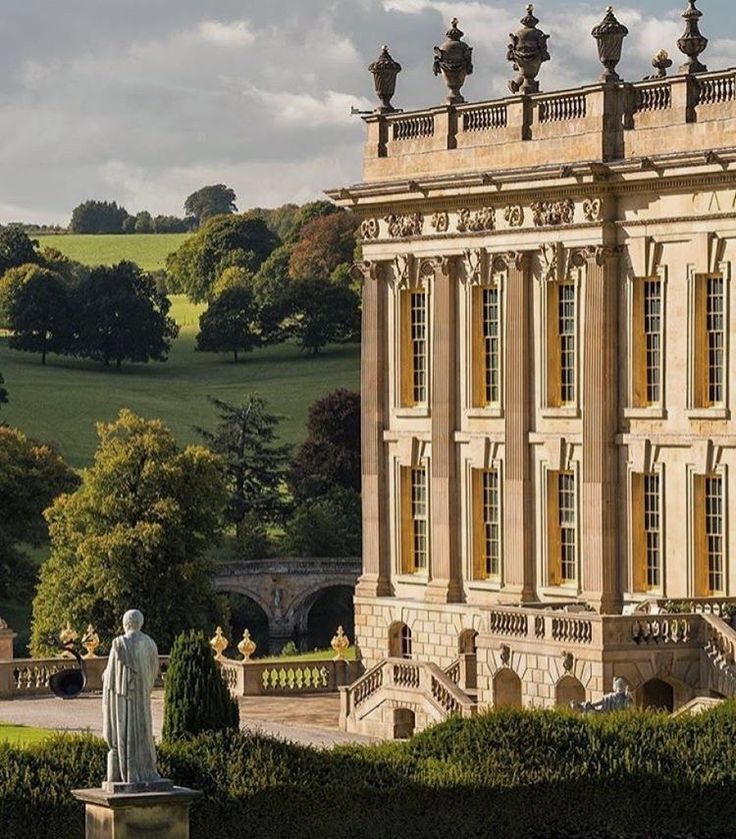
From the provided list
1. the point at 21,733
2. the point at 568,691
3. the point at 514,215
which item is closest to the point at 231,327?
the point at 514,215

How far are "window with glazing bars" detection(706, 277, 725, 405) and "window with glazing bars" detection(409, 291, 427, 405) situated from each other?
1043 cm

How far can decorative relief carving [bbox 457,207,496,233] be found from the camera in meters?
85.1

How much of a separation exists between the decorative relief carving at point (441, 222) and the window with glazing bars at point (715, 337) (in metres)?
9.20

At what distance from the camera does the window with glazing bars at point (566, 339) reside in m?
83.1

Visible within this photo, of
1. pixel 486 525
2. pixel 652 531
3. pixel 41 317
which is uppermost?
pixel 41 317

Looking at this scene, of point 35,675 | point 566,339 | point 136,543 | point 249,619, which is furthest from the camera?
point 249,619

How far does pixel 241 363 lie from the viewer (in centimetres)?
18638

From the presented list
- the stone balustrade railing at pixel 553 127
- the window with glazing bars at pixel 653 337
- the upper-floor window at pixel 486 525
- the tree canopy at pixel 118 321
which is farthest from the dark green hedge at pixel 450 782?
the tree canopy at pixel 118 321

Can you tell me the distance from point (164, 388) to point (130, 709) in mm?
131159

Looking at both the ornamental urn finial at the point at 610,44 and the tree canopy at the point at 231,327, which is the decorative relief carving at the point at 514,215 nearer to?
the ornamental urn finial at the point at 610,44

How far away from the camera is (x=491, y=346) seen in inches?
3383

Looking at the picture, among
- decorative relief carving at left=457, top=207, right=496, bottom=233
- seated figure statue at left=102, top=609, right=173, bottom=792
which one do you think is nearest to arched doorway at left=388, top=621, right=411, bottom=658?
decorative relief carving at left=457, top=207, right=496, bottom=233

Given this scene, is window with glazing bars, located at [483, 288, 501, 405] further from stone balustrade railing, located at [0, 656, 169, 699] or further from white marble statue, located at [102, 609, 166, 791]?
white marble statue, located at [102, 609, 166, 791]

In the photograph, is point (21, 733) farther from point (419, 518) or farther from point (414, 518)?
point (414, 518)
